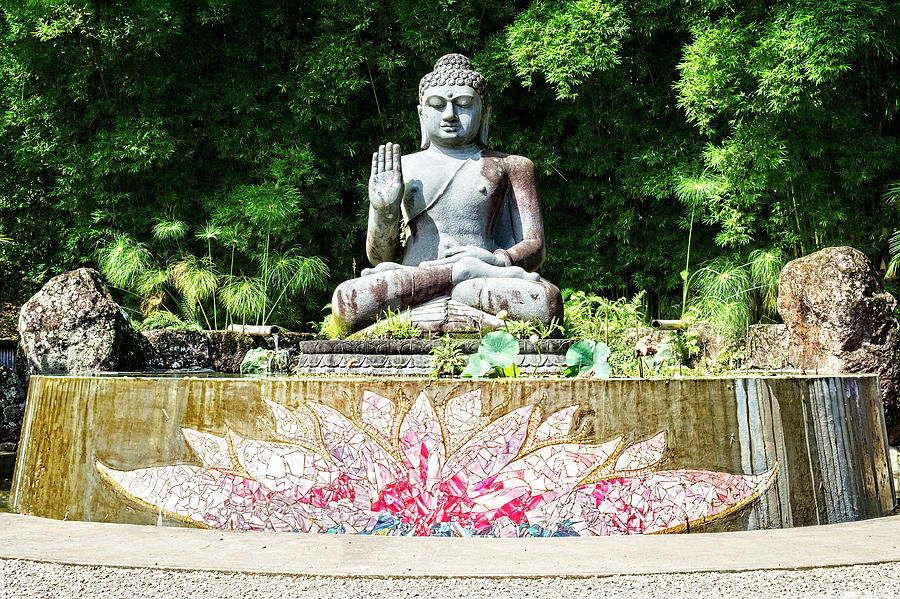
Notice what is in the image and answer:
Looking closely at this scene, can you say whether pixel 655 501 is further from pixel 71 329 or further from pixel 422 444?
pixel 71 329

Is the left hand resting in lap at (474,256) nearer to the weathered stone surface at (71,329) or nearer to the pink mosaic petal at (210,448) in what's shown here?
the pink mosaic petal at (210,448)

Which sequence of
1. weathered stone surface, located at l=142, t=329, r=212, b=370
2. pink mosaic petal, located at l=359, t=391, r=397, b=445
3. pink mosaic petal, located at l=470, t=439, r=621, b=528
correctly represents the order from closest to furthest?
pink mosaic petal, located at l=470, t=439, r=621, b=528, pink mosaic petal, located at l=359, t=391, r=397, b=445, weathered stone surface, located at l=142, t=329, r=212, b=370

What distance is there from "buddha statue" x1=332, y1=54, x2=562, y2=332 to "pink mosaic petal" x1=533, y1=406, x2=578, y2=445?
199 cm

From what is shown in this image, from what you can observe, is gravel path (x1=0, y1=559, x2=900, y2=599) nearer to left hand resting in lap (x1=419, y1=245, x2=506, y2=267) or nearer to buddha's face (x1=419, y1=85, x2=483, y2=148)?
left hand resting in lap (x1=419, y1=245, x2=506, y2=267)

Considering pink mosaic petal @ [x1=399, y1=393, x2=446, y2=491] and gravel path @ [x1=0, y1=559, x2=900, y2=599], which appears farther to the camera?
pink mosaic petal @ [x1=399, y1=393, x2=446, y2=491]

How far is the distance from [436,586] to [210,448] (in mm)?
1235

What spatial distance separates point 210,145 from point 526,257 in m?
6.39

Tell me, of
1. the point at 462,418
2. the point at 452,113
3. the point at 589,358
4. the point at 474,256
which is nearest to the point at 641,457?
the point at 462,418

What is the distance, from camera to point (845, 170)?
832 centimetres

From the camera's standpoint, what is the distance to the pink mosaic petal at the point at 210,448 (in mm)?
2971

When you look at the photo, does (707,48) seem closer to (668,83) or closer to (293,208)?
(668,83)

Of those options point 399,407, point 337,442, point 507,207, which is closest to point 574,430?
point 399,407

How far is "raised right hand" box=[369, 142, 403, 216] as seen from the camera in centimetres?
530

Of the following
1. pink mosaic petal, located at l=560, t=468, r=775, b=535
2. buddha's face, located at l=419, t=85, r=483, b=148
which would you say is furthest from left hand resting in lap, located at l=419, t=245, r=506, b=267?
pink mosaic petal, located at l=560, t=468, r=775, b=535
